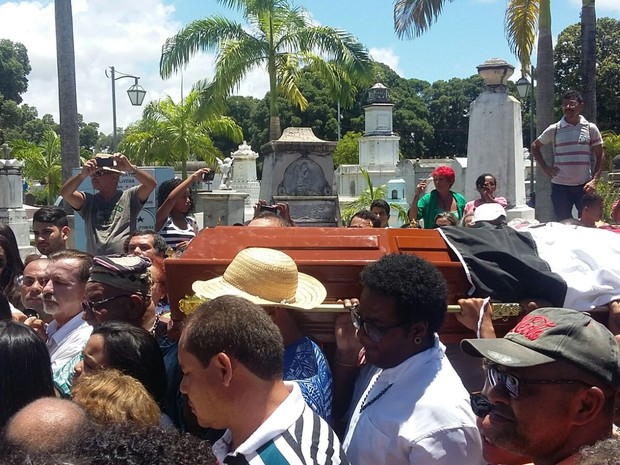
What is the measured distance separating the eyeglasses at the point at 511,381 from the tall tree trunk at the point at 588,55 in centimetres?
1150

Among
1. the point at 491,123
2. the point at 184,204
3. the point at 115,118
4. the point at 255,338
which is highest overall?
the point at 115,118

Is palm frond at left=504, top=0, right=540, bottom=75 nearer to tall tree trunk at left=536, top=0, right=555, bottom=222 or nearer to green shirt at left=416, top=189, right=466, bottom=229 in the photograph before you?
tall tree trunk at left=536, top=0, right=555, bottom=222

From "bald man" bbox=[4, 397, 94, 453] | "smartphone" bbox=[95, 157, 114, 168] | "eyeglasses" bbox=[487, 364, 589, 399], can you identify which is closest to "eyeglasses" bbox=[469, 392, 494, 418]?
"eyeglasses" bbox=[487, 364, 589, 399]

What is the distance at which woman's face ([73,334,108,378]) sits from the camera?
2.53 m

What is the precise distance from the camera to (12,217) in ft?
57.3

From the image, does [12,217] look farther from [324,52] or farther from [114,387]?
[114,387]

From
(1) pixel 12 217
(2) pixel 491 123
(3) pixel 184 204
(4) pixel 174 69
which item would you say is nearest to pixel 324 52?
(4) pixel 174 69

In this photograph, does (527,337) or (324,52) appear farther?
(324,52)

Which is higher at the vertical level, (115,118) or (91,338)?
(115,118)

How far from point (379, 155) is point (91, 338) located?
3539 centimetres

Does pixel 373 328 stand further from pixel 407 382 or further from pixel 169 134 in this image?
pixel 169 134

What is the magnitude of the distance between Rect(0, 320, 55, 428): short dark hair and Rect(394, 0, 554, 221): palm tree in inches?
356

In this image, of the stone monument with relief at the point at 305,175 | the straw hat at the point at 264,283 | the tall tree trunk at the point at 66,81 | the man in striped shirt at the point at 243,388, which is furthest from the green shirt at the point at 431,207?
the tall tree trunk at the point at 66,81

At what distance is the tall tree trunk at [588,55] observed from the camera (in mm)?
12391
